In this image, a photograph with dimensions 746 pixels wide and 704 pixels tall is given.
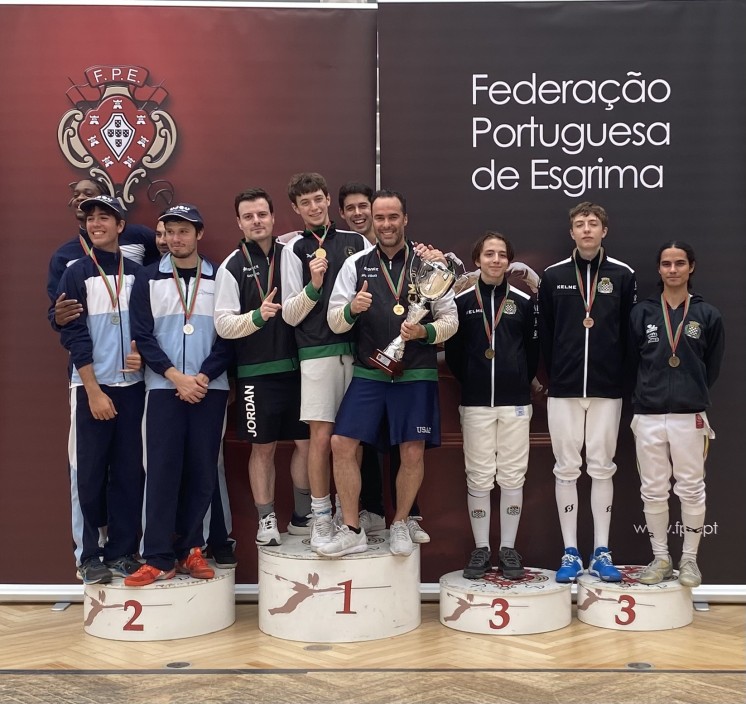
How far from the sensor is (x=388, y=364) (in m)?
4.33

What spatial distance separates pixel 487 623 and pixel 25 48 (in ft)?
12.5

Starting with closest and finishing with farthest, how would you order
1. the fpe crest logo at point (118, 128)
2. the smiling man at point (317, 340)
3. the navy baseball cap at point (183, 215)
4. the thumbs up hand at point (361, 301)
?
the thumbs up hand at point (361, 301), the smiling man at point (317, 340), the navy baseball cap at point (183, 215), the fpe crest logo at point (118, 128)

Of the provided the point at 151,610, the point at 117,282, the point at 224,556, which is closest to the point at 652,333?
the point at 224,556

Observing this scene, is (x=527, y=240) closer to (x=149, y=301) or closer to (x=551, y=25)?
(x=551, y=25)

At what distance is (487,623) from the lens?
4527 millimetres

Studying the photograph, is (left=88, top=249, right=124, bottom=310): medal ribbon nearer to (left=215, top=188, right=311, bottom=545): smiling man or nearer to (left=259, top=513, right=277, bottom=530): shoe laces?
(left=215, top=188, right=311, bottom=545): smiling man

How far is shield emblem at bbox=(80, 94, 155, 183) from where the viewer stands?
206 inches

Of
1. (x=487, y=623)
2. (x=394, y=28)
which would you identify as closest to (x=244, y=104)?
(x=394, y=28)

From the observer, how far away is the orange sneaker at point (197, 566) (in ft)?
15.2

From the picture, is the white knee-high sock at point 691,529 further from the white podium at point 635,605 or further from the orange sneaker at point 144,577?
the orange sneaker at point 144,577

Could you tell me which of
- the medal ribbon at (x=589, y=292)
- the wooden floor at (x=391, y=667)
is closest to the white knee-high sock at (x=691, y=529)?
the wooden floor at (x=391, y=667)

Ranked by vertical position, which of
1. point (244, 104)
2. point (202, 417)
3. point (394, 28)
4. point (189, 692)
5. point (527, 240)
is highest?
point (394, 28)

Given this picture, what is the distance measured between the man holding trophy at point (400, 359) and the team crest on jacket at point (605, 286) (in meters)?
0.86

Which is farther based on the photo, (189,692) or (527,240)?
(527,240)
